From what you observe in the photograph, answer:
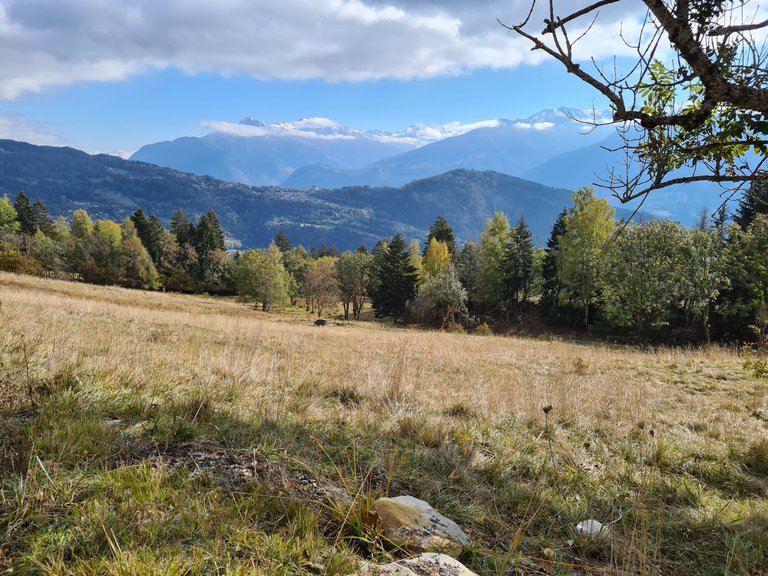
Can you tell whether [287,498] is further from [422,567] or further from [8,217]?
[8,217]

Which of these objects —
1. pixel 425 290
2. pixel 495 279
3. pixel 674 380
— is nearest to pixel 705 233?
pixel 495 279

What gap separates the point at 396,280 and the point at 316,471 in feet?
183

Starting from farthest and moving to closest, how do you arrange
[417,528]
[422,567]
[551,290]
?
[551,290] → [417,528] → [422,567]

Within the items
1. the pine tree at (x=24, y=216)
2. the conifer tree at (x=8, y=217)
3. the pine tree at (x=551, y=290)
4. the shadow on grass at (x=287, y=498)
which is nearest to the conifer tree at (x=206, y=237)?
the pine tree at (x=24, y=216)

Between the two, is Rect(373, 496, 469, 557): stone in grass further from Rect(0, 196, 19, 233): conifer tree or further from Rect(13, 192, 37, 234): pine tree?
Rect(13, 192, 37, 234): pine tree

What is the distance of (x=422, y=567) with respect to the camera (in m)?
1.99

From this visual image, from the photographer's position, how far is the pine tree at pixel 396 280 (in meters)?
58.7

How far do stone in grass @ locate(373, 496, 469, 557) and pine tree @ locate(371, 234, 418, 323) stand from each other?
2186 inches

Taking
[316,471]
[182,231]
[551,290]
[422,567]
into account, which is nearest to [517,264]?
[551,290]

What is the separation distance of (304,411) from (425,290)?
44.8m

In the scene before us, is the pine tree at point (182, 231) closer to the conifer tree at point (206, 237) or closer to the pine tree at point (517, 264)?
the conifer tree at point (206, 237)

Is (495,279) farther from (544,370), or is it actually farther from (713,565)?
(713,565)

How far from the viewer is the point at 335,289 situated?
6278 cm

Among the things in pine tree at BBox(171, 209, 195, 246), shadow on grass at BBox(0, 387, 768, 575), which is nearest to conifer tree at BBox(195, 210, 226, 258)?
pine tree at BBox(171, 209, 195, 246)
